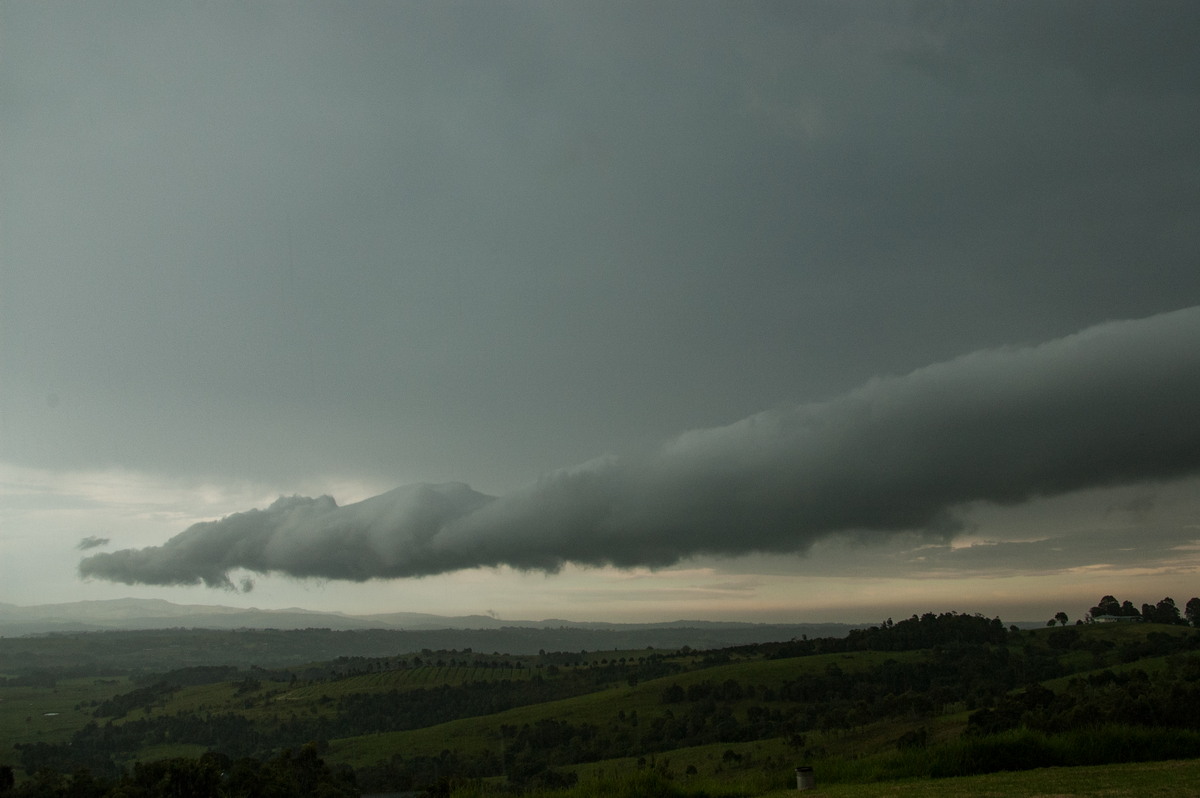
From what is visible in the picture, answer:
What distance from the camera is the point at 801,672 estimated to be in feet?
564

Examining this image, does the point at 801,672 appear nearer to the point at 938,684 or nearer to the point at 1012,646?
the point at 938,684

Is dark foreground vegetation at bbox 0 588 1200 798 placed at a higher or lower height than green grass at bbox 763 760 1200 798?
lower

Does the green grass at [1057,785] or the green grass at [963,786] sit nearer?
the green grass at [1057,785]

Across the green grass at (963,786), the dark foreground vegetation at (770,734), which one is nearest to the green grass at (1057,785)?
the green grass at (963,786)

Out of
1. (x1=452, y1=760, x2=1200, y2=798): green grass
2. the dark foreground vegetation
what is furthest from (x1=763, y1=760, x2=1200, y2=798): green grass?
the dark foreground vegetation

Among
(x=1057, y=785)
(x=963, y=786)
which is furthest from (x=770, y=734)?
(x=1057, y=785)

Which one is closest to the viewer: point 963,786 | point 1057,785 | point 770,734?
point 1057,785

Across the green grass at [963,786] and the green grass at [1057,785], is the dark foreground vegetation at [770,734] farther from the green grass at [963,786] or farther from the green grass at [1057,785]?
the green grass at [1057,785]

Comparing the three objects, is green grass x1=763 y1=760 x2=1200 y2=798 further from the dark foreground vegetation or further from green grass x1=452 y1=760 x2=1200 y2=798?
the dark foreground vegetation

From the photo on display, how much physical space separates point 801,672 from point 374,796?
104 m

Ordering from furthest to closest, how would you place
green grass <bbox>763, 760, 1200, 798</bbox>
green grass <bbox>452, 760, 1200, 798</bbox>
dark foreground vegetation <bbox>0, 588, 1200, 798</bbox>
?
dark foreground vegetation <bbox>0, 588, 1200, 798</bbox> → green grass <bbox>452, 760, 1200, 798</bbox> → green grass <bbox>763, 760, 1200, 798</bbox>

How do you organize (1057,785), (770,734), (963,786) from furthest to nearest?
(770,734) < (963,786) < (1057,785)

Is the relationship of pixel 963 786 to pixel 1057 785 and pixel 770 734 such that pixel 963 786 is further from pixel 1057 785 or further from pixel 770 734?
pixel 770 734

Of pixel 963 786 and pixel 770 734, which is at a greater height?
pixel 963 786
